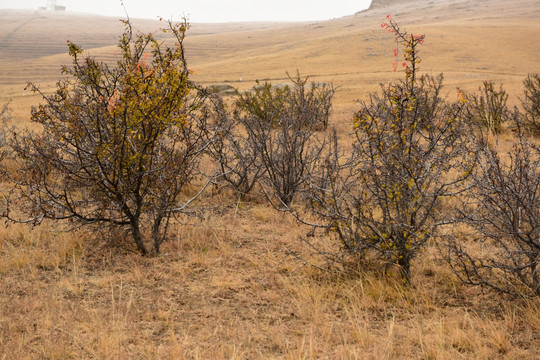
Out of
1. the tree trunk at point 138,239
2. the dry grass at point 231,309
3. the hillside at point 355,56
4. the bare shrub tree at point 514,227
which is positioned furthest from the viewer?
the hillside at point 355,56

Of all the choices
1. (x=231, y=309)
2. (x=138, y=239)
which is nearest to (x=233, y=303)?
(x=231, y=309)

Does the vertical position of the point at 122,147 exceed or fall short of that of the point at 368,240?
it exceeds it

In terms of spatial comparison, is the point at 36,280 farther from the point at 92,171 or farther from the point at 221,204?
the point at 221,204

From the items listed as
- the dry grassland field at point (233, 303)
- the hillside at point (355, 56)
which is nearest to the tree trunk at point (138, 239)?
the dry grassland field at point (233, 303)

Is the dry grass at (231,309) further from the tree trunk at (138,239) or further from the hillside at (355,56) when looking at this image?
the hillside at (355,56)

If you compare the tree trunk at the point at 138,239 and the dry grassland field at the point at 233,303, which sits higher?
the tree trunk at the point at 138,239

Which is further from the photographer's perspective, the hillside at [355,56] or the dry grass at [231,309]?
the hillside at [355,56]

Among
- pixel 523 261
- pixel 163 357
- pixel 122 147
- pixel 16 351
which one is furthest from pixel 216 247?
pixel 523 261

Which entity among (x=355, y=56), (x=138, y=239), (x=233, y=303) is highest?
(x=355, y=56)

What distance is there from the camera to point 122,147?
3943 mm

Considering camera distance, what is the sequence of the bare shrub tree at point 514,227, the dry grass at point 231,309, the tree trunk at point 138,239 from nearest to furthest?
the dry grass at point 231,309 < the bare shrub tree at point 514,227 < the tree trunk at point 138,239

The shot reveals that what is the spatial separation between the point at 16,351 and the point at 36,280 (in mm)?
1185

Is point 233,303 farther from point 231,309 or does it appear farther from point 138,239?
point 138,239

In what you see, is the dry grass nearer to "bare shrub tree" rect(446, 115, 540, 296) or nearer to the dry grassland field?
the dry grassland field
